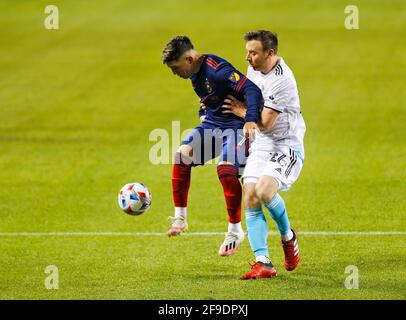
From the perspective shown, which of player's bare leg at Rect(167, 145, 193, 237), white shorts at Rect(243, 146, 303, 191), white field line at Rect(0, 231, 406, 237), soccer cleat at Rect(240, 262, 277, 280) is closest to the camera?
soccer cleat at Rect(240, 262, 277, 280)

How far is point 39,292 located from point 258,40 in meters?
3.34

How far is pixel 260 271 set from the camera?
32.4 ft

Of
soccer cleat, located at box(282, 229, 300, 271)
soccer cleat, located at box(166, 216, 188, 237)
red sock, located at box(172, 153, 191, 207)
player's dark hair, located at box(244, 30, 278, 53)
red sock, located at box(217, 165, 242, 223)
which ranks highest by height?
player's dark hair, located at box(244, 30, 278, 53)

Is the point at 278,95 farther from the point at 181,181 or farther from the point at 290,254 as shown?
the point at 290,254

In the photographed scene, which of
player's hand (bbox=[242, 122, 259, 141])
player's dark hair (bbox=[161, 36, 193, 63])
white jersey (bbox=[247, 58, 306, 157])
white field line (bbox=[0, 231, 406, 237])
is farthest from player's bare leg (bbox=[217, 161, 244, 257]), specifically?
white field line (bbox=[0, 231, 406, 237])

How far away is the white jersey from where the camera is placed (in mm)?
10211

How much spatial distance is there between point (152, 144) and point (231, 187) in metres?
7.54

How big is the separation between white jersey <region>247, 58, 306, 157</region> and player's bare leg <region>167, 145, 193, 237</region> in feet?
2.37

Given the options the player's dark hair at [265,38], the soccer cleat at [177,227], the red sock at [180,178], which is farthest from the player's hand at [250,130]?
the soccer cleat at [177,227]

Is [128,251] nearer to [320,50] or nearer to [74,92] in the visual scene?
[74,92]

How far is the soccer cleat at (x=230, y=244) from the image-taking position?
10.4 m

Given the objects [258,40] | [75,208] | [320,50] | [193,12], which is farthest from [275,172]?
[193,12]

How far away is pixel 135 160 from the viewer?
54.8ft

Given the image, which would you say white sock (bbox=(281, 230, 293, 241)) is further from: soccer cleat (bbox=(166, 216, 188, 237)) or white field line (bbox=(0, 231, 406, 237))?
white field line (bbox=(0, 231, 406, 237))
